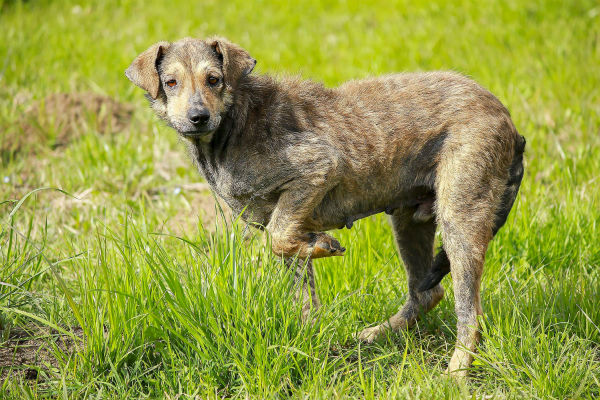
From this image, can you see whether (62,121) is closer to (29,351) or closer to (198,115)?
(29,351)

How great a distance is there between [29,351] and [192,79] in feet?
5.98

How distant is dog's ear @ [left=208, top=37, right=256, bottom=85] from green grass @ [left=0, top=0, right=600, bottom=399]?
90cm

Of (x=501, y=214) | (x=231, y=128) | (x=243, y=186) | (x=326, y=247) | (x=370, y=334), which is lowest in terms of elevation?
(x=370, y=334)

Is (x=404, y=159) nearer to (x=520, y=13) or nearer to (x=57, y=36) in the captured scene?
(x=520, y=13)

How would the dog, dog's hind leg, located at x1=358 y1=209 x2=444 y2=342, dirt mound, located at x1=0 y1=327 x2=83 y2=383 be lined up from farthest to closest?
dog's hind leg, located at x1=358 y1=209 x2=444 y2=342 → the dog → dirt mound, located at x1=0 y1=327 x2=83 y2=383

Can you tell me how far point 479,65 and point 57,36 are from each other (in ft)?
19.8

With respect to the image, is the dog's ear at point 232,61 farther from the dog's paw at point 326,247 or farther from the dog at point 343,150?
the dog's paw at point 326,247

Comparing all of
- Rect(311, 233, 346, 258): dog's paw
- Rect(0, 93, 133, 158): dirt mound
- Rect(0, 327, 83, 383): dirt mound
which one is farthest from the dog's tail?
Rect(0, 93, 133, 158): dirt mound

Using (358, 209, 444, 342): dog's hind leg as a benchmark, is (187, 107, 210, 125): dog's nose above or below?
above

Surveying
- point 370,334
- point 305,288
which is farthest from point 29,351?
point 370,334

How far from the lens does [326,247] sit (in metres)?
4.03

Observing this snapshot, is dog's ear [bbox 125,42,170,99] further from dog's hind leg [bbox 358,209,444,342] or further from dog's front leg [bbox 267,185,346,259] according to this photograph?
dog's hind leg [bbox 358,209,444,342]

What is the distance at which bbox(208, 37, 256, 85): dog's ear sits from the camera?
14.3 ft

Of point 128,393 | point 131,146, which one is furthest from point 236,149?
point 131,146
